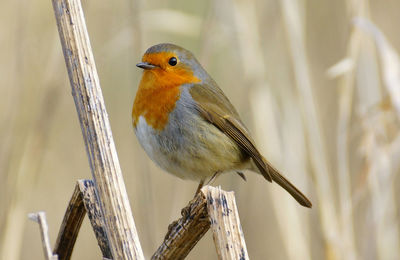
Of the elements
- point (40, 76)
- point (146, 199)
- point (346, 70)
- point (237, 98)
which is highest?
point (237, 98)

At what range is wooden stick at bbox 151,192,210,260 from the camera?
159 cm

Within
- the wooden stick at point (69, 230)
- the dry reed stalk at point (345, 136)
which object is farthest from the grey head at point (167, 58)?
the wooden stick at point (69, 230)

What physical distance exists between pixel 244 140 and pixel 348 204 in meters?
0.56

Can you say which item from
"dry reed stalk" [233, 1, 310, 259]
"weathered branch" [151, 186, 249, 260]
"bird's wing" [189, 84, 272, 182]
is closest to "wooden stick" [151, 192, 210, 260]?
"weathered branch" [151, 186, 249, 260]

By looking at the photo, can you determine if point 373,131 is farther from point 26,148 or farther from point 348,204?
point 26,148

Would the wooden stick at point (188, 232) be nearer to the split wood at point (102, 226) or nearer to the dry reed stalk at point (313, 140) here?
the split wood at point (102, 226)

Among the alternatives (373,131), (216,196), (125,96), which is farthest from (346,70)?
(125,96)

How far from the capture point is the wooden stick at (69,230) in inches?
63.2

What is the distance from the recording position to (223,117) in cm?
272

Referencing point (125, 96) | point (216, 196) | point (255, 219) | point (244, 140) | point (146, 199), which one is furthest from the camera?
point (125, 96)

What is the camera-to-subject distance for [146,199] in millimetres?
2902

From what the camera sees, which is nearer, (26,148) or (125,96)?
(26,148)

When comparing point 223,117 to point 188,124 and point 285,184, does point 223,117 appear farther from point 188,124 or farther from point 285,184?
point 285,184

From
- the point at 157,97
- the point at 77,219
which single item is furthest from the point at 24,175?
the point at 77,219
